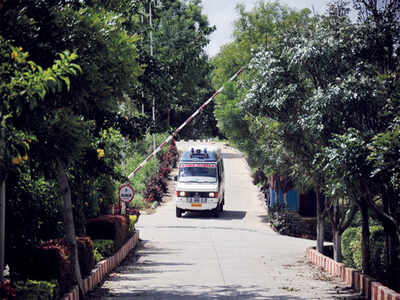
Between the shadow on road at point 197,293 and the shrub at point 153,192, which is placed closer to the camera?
the shadow on road at point 197,293

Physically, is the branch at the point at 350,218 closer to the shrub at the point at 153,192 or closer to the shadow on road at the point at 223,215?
the shadow on road at the point at 223,215

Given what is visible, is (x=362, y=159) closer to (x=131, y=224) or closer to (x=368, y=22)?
(x=368, y=22)

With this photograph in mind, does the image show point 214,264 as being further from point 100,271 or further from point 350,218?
point 100,271

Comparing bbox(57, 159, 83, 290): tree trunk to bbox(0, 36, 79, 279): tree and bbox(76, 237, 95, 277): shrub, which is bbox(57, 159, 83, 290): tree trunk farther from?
bbox(0, 36, 79, 279): tree

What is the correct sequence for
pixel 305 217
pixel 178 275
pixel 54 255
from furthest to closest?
pixel 305 217 < pixel 178 275 < pixel 54 255

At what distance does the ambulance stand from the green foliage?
1391 centimetres

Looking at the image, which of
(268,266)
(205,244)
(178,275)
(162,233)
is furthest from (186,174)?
(178,275)

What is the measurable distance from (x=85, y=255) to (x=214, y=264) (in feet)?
17.3

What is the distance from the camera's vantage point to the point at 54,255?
10305 millimetres

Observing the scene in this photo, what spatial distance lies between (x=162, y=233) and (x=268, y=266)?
955 cm

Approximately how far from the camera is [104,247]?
619 inches

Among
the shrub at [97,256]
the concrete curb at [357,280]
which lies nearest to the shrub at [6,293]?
the concrete curb at [357,280]

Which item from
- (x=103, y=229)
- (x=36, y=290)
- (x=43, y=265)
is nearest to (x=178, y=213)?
(x=103, y=229)

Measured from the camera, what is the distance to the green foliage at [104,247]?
15.5 meters
